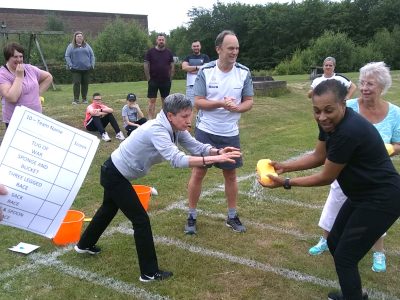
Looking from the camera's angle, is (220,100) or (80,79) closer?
(220,100)

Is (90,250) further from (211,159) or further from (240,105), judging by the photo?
(240,105)

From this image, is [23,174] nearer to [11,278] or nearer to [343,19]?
[11,278]

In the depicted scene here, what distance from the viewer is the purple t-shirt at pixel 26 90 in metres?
5.36

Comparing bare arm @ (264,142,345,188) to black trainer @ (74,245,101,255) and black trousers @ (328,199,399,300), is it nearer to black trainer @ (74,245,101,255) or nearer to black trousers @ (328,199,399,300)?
black trousers @ (328,199,399,300)

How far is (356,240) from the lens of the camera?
3018 millimetres

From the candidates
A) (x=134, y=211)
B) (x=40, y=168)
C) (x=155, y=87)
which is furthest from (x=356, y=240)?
(x=155, y=87)

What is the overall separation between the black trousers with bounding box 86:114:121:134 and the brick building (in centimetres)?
5297

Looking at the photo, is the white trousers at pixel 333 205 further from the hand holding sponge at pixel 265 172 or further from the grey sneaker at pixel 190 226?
the grey sneaker at pixel 190 226

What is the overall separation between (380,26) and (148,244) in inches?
2245

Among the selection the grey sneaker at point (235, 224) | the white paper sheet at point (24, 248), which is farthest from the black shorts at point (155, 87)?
the white paper sheet at point (24, 248)

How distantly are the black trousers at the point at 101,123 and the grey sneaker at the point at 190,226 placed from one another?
17.0 ft

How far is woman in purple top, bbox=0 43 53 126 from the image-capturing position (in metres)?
5.21

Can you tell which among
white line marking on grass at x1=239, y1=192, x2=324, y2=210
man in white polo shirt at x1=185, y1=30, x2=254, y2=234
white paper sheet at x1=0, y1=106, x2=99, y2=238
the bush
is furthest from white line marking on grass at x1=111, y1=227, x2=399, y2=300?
the bush

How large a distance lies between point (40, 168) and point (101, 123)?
233 inches
